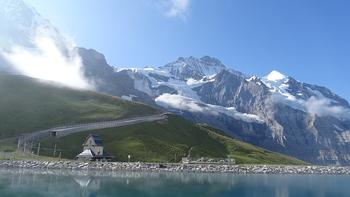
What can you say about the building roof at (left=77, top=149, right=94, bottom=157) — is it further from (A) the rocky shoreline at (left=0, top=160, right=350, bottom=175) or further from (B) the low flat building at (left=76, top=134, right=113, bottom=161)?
(A) the rocky shoreline at (left=0, top=160, right=350, bottom=175)

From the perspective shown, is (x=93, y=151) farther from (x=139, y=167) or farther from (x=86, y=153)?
(x=139, y=167)

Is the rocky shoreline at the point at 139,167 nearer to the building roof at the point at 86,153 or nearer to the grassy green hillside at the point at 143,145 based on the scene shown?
the building roof at the point at 86,153

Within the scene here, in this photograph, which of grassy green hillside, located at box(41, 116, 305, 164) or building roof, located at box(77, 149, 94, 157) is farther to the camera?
grassy green hillside, located at box(41, 116, 305, 164)

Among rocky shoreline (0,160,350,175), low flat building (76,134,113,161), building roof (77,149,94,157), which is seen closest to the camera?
rocky shoreline (0,160,350,175)

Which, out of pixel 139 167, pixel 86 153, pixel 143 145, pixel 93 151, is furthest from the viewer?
pixel 143 145

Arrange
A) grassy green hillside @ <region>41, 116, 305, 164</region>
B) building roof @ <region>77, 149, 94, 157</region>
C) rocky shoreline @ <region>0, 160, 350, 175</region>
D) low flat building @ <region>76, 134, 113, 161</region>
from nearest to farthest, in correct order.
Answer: rocky shoreline @ <region>0, 160, 350, 175</region>, building roof @ <region>77, 149, 94, 157</region>, low flat building @ <region>76, 134, 113, 161</region>, grassy green hillside @ <region>41, 116, 305, 164</region>

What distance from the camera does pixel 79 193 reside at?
66.6 m

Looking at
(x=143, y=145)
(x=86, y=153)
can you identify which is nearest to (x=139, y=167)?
(x=86, y=153)

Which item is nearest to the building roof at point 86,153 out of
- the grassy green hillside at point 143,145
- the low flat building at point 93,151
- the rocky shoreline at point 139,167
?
the low flat building at point 93,151

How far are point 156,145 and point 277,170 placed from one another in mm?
46913

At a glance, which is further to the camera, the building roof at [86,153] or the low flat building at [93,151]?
the low flat building at [93,151]

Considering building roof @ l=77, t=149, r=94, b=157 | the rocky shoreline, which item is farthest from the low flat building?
the rocky shoreline

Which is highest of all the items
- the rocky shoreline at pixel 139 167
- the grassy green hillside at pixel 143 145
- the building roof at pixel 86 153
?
the grassy green hillside at pixel 143 145

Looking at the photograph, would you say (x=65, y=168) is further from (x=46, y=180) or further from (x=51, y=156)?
(x=46, y=180)
